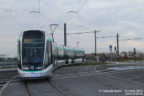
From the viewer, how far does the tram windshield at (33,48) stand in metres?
12.6

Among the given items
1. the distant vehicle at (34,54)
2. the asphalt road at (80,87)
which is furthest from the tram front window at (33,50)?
the asphalt road at (80,87)

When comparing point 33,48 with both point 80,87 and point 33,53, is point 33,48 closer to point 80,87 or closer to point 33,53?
point 33,53

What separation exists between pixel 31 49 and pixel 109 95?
21.2 feet

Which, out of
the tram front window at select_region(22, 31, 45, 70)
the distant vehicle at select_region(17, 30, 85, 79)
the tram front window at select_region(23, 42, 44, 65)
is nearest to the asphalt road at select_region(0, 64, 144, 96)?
the distant vehicle at select_region(17, 30, 85, 79)

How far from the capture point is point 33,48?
1293 cm

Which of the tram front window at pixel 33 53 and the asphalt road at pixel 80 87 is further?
the tram front window at pixel 33 53

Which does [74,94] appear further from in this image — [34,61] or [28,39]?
[28,39]

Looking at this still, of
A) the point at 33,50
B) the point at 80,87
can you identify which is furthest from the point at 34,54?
the point at 80,87

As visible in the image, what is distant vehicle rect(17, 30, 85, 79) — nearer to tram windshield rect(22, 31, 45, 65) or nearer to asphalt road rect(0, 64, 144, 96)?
tram windshield rect(22, 31, 45, 65)

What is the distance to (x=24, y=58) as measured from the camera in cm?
1264

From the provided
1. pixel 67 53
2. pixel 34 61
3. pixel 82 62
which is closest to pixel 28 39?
pixel 34 61

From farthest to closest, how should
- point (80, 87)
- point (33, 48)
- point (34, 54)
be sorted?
point (33, 48), point (34, 54), point (80, 87)

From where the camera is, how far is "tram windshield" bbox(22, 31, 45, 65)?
1265cm

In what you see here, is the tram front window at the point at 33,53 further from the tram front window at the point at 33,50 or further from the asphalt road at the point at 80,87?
the asphalt road at the point at 80,87
